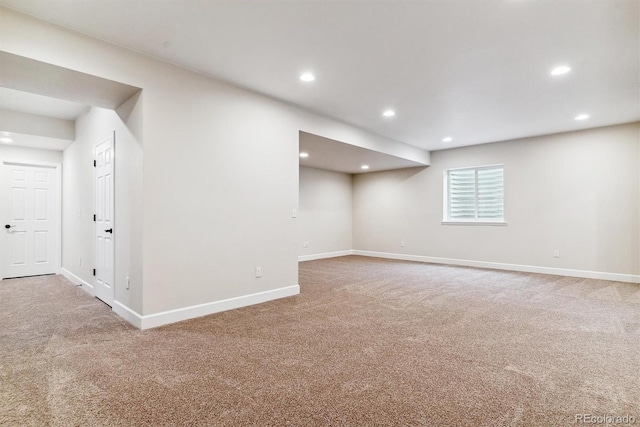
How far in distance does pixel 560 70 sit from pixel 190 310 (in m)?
4.56

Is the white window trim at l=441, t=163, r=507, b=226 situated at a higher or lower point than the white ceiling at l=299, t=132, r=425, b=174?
lower

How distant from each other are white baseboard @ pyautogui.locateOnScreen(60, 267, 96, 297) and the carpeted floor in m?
0.22

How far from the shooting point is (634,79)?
11.5 feet

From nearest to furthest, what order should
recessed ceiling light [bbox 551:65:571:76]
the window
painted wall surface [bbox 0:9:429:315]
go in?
painted wall surface [bbox 0:9:429:315], recessed ceiling light [bbox 551:65:571:76], the window

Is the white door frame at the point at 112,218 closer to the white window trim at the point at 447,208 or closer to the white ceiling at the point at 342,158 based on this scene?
the white ceiling at the point at 342,158

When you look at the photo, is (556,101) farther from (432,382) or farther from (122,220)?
(122,220)

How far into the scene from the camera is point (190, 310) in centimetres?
328

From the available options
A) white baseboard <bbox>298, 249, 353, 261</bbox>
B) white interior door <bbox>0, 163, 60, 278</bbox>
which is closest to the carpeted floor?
white interior door <bbox>0, 163, 60, 278</bbox>

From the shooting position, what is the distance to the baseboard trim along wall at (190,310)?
9.91 ft

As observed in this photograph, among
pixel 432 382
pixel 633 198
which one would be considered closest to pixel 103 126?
pixel 432 382

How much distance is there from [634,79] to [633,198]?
8.46ft

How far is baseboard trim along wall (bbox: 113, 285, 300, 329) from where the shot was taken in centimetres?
302

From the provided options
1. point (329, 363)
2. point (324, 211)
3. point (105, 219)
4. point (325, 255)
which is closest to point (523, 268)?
point (325, 255)

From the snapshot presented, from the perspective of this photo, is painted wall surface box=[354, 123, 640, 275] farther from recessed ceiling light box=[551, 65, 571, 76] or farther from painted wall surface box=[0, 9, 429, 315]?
painted wall surface box=[0, 9, 429, 315]
